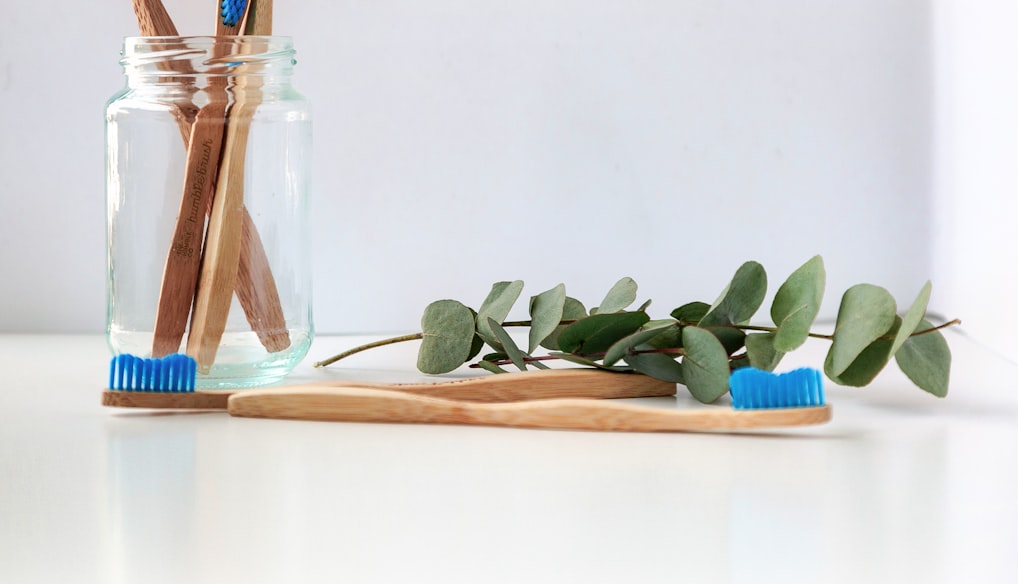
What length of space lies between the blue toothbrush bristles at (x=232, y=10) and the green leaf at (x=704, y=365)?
0.31m

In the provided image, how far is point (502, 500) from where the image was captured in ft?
1.31

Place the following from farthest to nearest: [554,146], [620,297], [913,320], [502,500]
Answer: [554,146]
[620,297]
[913,320]
[502,500]

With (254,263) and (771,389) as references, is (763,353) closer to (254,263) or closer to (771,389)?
(771,389)

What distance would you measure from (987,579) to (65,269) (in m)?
0.80

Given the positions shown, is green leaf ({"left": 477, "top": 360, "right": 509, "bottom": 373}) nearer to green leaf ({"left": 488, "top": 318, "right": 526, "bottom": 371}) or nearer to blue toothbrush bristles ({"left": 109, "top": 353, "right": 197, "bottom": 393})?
green leaf ({"left": 488, "top": 318, "right": 526, "bottom": 371})

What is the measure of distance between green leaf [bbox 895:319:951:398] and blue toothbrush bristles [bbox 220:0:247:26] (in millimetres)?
415

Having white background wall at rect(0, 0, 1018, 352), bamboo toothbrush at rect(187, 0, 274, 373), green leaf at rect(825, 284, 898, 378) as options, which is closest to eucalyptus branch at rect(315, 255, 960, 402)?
green leaf at rect(825, 284, 898, 378)

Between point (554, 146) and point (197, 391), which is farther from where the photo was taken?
point (554, 146)

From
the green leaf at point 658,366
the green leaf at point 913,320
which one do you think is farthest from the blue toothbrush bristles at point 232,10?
the green leaf at point 913,320

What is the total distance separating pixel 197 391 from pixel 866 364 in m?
0.35

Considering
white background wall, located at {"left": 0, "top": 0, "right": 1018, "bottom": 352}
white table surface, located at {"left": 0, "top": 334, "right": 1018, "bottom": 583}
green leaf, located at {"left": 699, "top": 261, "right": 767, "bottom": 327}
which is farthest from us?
white background wall, located at {"left": 0, "top": 0, "right": 1018, "bottom": 352}

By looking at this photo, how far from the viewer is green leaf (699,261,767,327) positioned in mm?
587

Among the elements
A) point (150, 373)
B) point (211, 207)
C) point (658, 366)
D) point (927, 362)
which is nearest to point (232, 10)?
point (211, 207)

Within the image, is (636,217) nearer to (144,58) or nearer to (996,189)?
(996,189)
